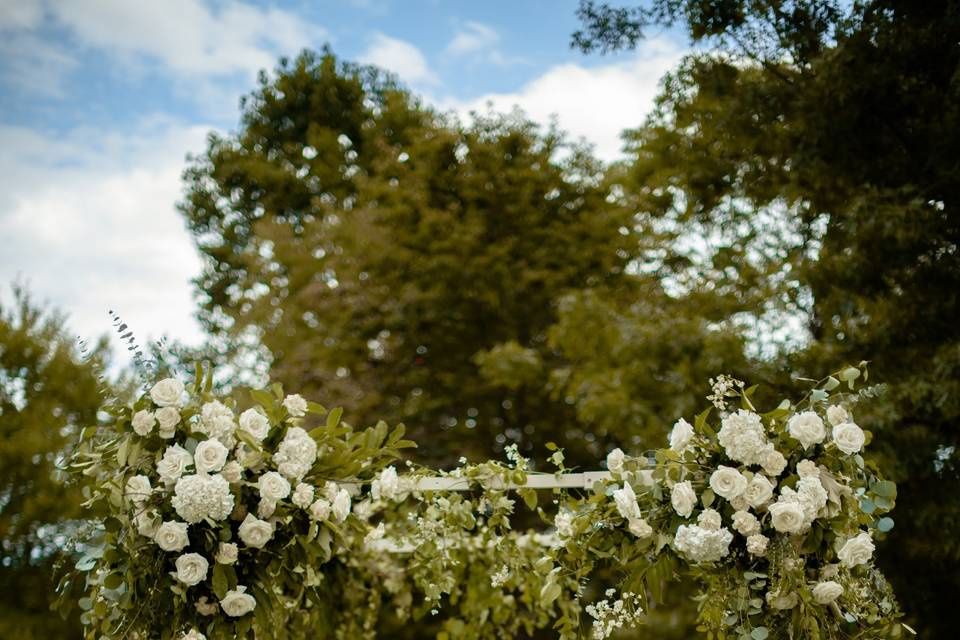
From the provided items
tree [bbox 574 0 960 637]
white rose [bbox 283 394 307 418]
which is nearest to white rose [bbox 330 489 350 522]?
white rose [bbox 283 394 307 418]

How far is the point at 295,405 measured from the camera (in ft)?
9.04

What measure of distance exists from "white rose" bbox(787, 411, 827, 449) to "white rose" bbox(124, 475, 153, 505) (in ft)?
6.27

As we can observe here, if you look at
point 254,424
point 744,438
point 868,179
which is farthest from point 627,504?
point 868,179

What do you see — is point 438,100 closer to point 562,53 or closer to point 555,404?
point 562,53

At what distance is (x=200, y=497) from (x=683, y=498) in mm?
1406

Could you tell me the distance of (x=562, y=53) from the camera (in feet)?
28.3

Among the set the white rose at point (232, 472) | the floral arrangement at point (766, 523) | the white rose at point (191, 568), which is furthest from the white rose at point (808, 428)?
the white rose at point (191, 568)

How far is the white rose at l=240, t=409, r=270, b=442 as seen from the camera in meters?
2.66

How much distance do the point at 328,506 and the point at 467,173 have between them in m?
7.76

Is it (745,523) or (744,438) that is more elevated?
(744,438)

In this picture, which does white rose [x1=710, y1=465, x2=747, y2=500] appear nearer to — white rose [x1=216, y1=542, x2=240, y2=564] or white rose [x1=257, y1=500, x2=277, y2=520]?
white rose [x1=257, y1=500, x2=277, y2=520]

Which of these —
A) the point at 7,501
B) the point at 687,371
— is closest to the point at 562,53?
the point at 687,371

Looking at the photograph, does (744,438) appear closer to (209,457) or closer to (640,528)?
(640,528)

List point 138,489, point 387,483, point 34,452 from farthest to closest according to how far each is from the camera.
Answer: point 34,452, point 387,483, point 138,489
